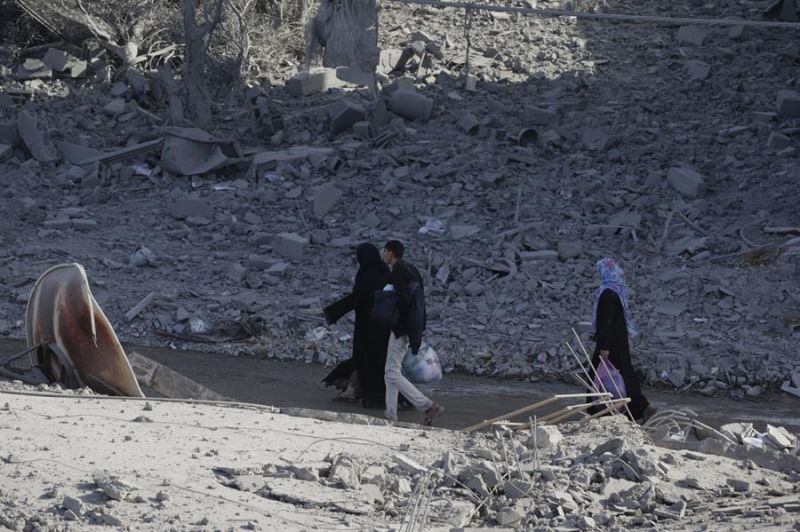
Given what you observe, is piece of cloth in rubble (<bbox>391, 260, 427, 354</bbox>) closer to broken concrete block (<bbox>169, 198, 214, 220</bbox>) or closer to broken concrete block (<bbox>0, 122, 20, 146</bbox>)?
broken concrete block (<bbox>169, 198, 214, 220</bbox>)

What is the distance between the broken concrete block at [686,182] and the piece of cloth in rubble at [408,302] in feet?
20.9

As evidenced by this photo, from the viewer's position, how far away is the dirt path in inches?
399

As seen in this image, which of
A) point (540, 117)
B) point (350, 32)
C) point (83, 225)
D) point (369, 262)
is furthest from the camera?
point (350, 32)

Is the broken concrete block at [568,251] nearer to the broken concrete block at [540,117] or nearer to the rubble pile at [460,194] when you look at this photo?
the rubble pile at [460,194]

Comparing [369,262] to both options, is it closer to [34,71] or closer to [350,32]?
[350,32]

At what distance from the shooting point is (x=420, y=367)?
9.01m

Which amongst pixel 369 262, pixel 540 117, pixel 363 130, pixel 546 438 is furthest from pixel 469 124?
pixel 546 438

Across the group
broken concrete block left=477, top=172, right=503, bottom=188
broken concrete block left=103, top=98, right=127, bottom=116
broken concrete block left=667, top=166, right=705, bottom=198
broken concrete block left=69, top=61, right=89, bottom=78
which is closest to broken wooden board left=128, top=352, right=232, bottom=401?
broken concrete block left=477, top=172, right=503, bottom=188

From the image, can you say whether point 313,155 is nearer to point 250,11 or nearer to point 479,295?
point 479,295

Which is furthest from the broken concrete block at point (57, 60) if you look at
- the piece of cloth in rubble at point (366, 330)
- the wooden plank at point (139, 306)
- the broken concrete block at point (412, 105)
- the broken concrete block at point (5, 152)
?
the piece of cloth in rubble at point (366, 330)

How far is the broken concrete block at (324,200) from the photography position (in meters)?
13.9

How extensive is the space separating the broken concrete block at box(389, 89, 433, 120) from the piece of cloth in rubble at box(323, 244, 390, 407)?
6591 millimetres

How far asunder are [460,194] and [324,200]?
1597 millimetres

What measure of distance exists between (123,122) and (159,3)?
3.27m
